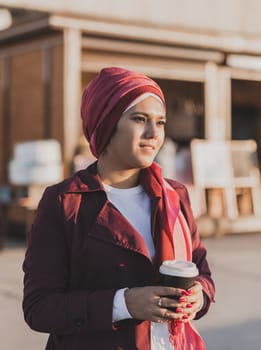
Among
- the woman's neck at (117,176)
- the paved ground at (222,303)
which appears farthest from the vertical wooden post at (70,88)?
the woman's neck at (117,176)

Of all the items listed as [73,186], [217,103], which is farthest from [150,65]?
[73,186]

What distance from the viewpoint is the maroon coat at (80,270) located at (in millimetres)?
2051

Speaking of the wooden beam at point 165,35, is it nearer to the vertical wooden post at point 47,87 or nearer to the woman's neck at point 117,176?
the vertical wooden post at point 47,87

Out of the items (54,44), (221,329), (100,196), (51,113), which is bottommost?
(221,329)

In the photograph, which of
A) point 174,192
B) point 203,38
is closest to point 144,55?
point 203,38

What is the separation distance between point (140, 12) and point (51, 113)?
195 centimetres

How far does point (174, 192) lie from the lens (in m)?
2.30

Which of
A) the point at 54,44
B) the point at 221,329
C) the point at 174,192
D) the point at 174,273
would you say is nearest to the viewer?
the point at 174,273

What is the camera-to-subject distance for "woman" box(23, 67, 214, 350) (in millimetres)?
2039

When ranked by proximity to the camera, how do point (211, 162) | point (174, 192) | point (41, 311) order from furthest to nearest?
point (211, 162)
point (174, 192)
point (41, 311)

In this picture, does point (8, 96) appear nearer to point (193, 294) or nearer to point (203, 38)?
point (203, 38)

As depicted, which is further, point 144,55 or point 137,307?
point 144,55

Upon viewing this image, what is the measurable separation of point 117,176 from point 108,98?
253 mm

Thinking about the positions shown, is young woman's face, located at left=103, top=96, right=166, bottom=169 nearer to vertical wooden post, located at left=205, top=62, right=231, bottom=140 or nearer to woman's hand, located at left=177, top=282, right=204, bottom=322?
woman's hand, located at left=177, top=282, right=204, bottom=322
